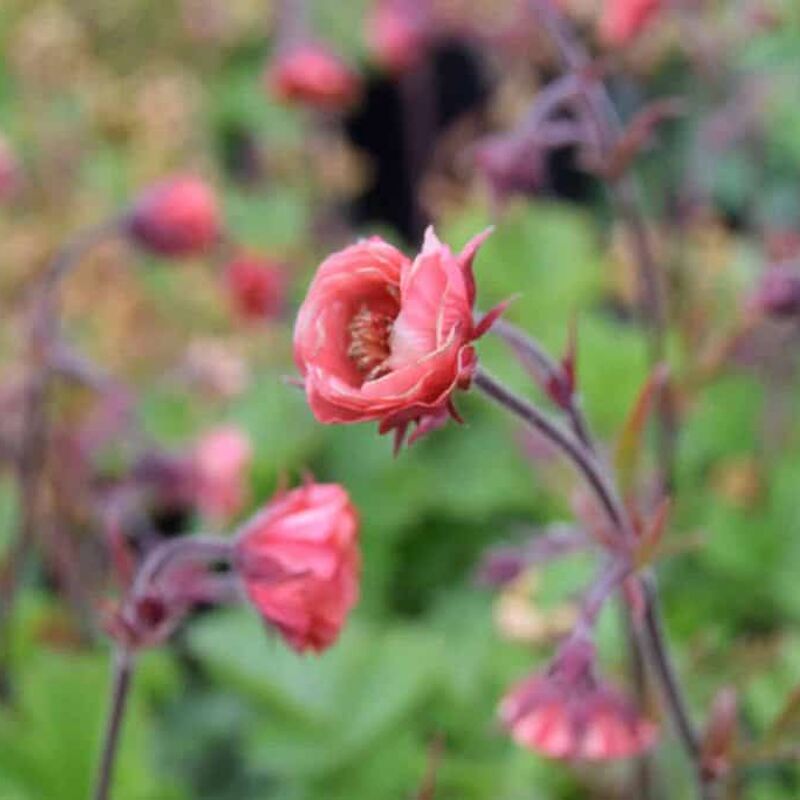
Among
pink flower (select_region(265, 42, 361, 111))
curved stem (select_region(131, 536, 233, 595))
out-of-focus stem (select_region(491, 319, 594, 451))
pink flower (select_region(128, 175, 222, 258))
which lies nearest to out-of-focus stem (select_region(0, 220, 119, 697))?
pink flower (select_region(128, 175, 222, 258))

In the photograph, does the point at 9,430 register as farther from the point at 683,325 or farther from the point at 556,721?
the point at 683,325

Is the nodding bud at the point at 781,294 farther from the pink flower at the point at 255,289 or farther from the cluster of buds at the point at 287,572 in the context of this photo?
the pink flower at the point at 255,289

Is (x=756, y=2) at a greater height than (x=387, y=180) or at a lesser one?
greater

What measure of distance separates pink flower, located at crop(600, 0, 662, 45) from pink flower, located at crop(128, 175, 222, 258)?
515mm

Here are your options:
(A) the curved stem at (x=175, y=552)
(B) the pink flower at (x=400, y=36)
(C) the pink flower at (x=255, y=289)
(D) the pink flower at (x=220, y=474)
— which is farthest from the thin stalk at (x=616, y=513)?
(B) the pink flower at (x=400, y=36)

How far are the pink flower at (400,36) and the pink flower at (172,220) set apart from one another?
1.32m

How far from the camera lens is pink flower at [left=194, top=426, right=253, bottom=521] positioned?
1606 mm

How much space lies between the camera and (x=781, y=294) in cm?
120

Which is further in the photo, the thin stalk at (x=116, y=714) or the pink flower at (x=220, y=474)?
the pink flower at (x=220, y=474)

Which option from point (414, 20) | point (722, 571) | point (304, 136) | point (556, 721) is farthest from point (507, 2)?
point (556, 721)

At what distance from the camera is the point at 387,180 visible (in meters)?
4.19

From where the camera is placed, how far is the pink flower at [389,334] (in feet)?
2.36

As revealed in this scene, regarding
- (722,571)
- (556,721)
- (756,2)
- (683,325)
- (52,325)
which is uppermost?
(52,325)

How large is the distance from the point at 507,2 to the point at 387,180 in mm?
1297
